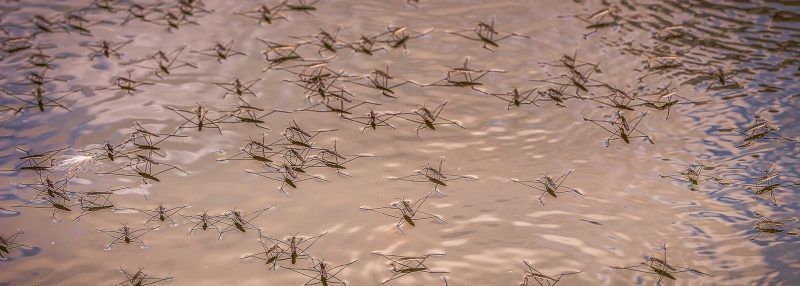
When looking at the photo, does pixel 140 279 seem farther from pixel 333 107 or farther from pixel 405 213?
pixel 333 107

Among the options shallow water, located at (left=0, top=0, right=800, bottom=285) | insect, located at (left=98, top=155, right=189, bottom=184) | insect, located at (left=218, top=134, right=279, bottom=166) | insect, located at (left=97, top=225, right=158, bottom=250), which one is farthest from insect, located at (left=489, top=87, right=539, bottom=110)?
insect, located at (left=97, top=225, right=158, bottom=250)

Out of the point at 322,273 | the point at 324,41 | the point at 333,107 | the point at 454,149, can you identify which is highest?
the point at 324,41

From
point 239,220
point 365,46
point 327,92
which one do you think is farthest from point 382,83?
point 239,220

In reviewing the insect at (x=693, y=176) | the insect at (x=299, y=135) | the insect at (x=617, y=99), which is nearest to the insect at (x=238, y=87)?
the insect at (x=299, y=135)

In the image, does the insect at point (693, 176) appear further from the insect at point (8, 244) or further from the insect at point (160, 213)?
the insect at point (8, 244)

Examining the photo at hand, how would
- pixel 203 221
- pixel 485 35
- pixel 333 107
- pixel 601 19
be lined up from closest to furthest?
1. pixel 203 221
2. pixel 333 107
3. pixel 485 35
4. pixel 601 19

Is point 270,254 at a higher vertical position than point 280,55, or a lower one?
lower

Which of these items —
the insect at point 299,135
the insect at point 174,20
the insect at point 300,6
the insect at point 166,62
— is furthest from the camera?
the insect at point 300,6
